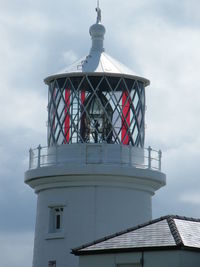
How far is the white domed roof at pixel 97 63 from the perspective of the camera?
1216 inches

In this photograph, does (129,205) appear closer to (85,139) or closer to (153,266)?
(85,139)

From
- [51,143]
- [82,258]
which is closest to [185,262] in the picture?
[82,258]

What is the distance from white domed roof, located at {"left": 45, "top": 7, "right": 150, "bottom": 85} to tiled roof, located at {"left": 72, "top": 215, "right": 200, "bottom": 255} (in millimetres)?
6424

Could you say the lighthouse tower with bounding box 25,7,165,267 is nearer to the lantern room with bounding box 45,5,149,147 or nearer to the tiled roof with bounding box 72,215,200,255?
the lantern room with bounding box 45,5,149,147

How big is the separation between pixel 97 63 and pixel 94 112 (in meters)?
1.65

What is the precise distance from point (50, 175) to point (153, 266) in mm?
6780

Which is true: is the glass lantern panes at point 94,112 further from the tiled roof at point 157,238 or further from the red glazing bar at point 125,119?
the tiled roof at point 157,238

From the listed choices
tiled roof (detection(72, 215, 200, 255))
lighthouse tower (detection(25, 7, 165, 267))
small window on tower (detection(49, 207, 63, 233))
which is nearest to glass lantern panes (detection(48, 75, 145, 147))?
lighthouse tower (detection(25, 7, 165, 267))

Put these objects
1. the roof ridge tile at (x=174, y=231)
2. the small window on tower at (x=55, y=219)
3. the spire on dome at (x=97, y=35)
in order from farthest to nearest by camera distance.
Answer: the spire on dome at (x=97, y=35) → the small window on tower at (x=55, y=219) → the roof ridge tile at (x=174, y=231)

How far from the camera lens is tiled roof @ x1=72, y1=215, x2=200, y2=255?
24531 mm

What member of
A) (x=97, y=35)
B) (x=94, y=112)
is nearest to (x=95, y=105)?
(x=94, y=112)

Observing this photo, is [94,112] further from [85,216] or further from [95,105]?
[85,216]

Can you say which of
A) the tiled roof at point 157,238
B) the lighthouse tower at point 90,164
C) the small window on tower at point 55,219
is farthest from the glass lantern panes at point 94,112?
the tiled roof at point 157,238

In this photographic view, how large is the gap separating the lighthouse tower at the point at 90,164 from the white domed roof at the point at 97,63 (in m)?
0.04
